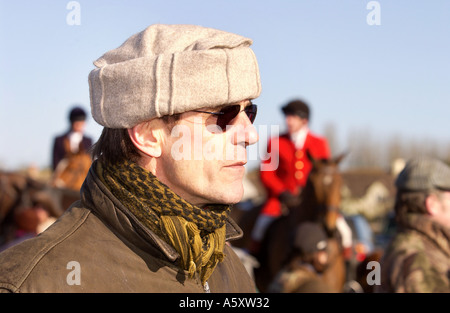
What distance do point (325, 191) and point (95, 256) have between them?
6.43 m

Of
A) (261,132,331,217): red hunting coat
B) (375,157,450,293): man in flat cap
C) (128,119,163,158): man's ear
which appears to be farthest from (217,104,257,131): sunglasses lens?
(261,132,331,217): red hunting coat

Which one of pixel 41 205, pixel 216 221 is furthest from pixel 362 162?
pixel 216 221

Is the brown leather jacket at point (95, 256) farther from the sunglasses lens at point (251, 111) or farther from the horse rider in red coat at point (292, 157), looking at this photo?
the horse rider in red coat at point (292, 157)

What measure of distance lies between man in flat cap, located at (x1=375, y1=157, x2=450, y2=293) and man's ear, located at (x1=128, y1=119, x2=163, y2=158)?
2002mm

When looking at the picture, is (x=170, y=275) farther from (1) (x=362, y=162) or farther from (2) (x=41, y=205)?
(1) (x=362, y=162)

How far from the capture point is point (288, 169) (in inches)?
378

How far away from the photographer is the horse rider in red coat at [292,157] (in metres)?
9.41

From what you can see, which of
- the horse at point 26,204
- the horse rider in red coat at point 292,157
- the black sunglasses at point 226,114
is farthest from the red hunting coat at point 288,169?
the black sunglasses at point 226,114

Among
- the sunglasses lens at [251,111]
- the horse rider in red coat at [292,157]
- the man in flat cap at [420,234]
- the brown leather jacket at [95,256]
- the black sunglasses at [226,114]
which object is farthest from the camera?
the horse rider in red coat at [292,157]

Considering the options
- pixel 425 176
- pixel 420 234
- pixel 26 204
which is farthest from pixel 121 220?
pixel 26 204

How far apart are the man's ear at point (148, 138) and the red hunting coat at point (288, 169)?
7.18 meters

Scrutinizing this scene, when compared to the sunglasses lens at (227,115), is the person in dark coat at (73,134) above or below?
below

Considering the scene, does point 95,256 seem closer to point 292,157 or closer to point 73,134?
point 292,157
